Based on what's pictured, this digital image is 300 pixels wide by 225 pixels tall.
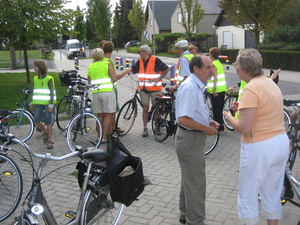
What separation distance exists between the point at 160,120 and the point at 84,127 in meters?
1.59

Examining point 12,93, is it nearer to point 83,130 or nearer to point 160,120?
point 83,130

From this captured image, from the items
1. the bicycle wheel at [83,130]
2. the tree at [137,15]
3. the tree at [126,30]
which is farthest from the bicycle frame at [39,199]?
the tree at [126,30]

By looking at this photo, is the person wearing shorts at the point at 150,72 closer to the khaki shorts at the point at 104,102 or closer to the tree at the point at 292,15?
the khaki shorts at the point at 104,102

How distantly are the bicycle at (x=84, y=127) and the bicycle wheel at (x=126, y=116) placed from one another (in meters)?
0.76

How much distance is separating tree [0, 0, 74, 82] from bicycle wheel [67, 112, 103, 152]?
953cm

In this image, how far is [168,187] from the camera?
555 centimetres

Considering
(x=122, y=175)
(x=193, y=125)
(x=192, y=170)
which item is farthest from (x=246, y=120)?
(x=122, y=175)

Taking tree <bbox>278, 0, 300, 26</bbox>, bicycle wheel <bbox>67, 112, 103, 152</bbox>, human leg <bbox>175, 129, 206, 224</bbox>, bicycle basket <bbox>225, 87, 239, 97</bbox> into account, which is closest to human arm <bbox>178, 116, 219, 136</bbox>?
human leg <bbox>175, 129, 206, 224</bbox>

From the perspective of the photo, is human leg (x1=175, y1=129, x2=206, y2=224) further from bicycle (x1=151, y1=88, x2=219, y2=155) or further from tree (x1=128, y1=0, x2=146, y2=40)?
tree (x1=128, y1=0, x2=146, y2=40)

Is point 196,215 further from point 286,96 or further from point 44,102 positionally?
point 286,96

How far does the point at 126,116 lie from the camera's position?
8477 millimetres

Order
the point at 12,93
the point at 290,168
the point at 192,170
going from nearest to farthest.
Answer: the point at 192,170 < the point at 290,168 < the point at 12,93

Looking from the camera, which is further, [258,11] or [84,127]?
[258,11]

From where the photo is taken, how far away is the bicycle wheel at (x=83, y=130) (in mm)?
7285
